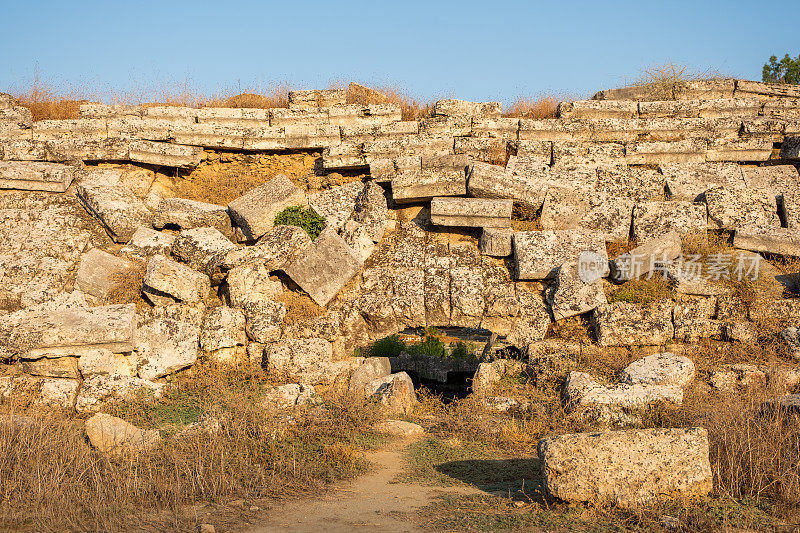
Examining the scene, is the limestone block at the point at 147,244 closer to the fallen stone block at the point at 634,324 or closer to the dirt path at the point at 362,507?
the dirt path at the point at 362,507

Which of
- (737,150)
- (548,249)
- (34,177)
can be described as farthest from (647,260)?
(34,177)

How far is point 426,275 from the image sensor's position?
9.87 meters

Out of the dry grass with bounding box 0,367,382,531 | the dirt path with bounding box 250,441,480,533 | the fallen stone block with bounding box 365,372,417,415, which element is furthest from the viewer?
the fallen stone block with bounding box 365,372,417,415

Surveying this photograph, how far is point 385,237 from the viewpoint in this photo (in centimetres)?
1058

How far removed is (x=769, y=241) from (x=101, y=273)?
32.1ft

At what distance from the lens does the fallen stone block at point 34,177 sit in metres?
10.6

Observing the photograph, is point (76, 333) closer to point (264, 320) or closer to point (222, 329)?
point (222, 329)

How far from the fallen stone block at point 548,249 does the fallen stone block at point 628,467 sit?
14.5ft

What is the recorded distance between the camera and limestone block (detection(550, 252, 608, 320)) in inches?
362

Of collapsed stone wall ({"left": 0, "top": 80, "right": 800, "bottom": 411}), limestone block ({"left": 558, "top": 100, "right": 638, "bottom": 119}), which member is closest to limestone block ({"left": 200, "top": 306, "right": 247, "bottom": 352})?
collapsed stone wall ({"left": 0, "top": 80, "right": 800, "bottom": 411})

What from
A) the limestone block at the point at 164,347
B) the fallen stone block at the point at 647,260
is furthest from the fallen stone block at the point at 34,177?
the fallen stone block at the point at 647,260

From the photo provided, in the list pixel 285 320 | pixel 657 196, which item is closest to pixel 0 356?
pixel 285 320

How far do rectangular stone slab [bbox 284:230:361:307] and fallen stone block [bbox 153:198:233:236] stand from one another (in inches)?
65.7

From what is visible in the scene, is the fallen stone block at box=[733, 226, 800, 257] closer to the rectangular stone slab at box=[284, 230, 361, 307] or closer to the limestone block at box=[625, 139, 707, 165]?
the limestone block at box=[625, 139, 707, 165]
